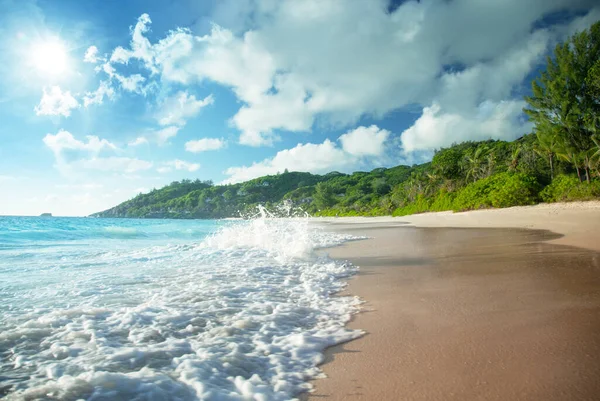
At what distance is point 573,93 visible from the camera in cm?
2773

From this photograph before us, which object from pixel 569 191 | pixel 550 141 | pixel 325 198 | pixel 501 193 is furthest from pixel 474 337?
pixel 325 198

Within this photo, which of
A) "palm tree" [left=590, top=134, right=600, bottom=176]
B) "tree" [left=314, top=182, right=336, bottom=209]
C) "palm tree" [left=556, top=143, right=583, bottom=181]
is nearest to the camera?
"palm tree" [left=590, top=134, right=600, bottom=176]

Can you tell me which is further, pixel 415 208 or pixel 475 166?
pixel 475 166

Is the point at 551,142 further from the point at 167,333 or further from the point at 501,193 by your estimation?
the point at 167,333

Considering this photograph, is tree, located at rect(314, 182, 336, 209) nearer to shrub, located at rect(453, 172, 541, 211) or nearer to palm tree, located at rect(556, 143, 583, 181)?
shrub, located at rect(453, 172, 541, 211)

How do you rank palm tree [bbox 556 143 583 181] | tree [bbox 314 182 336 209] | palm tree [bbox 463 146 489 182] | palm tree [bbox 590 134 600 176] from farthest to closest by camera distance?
tree [bbox 314 182 336 209], palm tree [bbox 463 146 489 182], palm tree [bbox 556 143 583 181], palm tree [bbox 590 134 600 176]

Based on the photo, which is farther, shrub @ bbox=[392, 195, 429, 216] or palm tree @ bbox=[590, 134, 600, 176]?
shrub @ bbox=[392, 195, 429, 216]

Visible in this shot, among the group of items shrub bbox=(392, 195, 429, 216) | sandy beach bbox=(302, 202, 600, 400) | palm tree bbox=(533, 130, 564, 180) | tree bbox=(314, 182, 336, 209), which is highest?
palm tree bbox=(533, 130, 564, 180)

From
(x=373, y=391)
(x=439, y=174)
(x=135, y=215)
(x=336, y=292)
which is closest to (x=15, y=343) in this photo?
(x=373, y=391)

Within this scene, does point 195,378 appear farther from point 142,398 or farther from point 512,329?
point 512,329

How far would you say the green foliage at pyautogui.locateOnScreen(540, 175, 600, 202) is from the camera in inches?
827

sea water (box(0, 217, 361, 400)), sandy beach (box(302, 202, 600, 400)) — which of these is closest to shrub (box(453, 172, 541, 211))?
sandy beach (box(302, 202, 600, 400))

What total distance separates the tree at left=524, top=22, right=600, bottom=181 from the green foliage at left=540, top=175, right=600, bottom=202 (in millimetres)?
3214

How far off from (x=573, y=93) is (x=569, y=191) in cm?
1107
